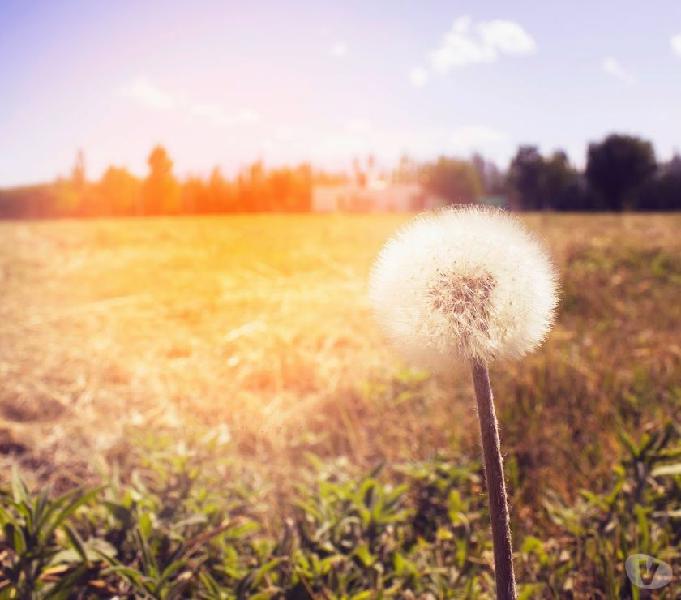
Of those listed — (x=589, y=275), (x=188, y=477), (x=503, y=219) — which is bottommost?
(x=188, y=477)

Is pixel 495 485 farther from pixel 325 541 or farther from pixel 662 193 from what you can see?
pixel 662 193

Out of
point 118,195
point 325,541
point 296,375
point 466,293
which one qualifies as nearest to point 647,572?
point 325,541

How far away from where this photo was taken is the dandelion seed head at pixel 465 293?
49.0 inches

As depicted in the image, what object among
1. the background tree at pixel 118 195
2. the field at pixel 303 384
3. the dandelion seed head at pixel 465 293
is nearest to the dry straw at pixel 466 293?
the dandelion seed head at pixel 465 293

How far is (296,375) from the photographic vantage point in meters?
4.02

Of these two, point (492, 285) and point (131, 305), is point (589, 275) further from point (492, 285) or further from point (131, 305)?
point (492, 285)

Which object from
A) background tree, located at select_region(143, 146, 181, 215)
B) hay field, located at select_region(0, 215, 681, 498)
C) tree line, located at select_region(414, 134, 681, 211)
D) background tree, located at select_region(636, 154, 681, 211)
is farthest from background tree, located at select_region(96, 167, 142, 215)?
background tree, located at select_region(636, 154, 681, 211)

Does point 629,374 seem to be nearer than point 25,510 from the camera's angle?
No

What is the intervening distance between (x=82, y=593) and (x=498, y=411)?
2170 mm

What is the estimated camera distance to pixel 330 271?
8250 millimetres

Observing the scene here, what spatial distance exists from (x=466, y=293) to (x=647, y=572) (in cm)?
123

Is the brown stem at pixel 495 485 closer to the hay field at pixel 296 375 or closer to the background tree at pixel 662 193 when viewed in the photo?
the hay field at pixel 296 375

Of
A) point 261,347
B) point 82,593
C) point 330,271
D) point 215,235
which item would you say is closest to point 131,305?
point 261,347

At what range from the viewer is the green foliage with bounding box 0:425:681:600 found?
1.76 meters
